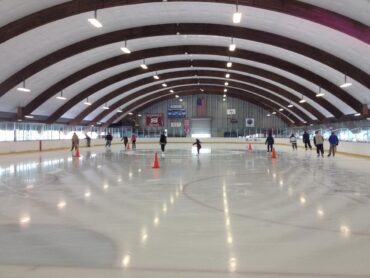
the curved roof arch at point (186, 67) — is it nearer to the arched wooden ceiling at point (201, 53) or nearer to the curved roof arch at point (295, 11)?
the arched wooden ceiling at point (201, 53)

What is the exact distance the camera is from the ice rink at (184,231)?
432 centimetres

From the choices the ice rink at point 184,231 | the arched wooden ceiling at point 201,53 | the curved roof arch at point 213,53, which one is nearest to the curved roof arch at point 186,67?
the arched wooden ceiling at point 201,53

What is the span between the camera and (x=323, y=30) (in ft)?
66.8

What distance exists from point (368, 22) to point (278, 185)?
933 cm

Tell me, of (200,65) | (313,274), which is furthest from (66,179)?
(200,65)

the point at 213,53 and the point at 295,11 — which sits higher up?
the point at 213,53

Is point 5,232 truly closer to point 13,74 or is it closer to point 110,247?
point 110,247

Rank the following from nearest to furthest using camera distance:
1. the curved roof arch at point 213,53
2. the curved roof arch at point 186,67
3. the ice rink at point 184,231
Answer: the ice rink at point 184,231 → the curved roof arch at point 213,53 → the curved roof arch at point 186,67

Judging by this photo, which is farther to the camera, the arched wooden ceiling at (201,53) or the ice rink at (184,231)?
the arched wooden ceiling at (201,53)

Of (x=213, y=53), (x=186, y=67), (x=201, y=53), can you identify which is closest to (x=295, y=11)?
(x=213, y=53)

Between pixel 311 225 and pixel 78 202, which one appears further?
pixel 78 202

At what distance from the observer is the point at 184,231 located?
5961 millimetres

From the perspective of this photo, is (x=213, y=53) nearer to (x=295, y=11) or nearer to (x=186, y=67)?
(x=186, y=67)

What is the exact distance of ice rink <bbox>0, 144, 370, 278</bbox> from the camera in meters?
4.32
